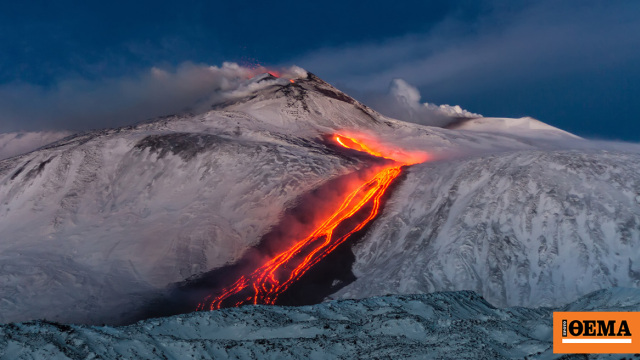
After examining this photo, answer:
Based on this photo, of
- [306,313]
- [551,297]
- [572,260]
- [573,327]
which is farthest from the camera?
[572,260]

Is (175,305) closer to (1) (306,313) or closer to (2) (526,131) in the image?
(1) (306,313)

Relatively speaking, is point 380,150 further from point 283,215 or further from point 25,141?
point 25,141

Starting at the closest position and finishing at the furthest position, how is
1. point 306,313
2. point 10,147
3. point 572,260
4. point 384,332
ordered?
point 384,332
point 306,313
point 572,260
point 10,147

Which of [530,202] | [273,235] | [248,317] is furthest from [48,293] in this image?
[530,202]

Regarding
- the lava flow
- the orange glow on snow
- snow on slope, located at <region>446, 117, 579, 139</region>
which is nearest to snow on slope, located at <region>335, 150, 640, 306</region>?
the lava flow

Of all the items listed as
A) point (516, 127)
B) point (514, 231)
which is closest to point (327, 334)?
point (514, 231)

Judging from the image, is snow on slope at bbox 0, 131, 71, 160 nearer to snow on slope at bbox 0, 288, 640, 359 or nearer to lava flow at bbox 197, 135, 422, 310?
lava flow at bbox 197, 135, 422, 310
